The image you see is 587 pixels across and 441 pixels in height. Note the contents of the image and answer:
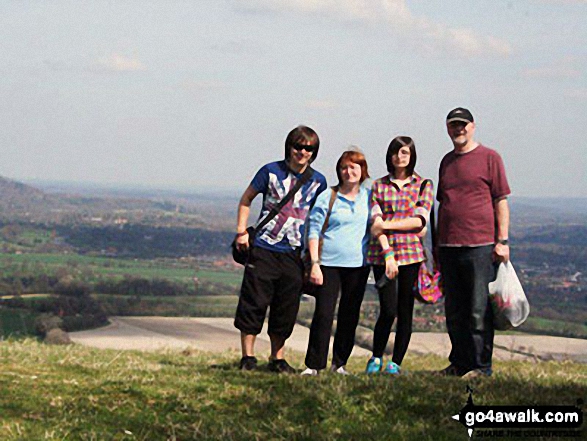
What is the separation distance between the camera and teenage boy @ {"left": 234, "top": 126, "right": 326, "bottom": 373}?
765cm

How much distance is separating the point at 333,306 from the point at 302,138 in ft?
4.89

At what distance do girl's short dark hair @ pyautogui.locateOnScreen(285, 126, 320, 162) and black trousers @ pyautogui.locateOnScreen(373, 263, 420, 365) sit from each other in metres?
1.23

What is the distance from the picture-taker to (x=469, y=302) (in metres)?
7.82

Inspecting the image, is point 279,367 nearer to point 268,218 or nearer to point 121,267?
point 268,218

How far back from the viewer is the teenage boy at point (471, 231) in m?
7.57

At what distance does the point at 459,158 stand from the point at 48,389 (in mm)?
3907

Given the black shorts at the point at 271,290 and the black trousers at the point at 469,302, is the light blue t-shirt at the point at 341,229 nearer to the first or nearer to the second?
the black shorts at the point at 271,290

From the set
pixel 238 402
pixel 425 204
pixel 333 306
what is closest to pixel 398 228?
pixel 425 204

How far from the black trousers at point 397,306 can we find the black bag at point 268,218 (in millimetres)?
984

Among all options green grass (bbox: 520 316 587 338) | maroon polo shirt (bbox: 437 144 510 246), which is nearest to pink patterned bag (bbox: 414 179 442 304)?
maroon polo shirt (bbox: 437 144 510 246)

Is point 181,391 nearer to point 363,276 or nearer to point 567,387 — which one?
point 363,276

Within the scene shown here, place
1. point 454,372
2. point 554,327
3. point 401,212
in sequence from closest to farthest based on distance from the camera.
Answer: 1. point 401,212
2. point 454,372
3. point 554,327

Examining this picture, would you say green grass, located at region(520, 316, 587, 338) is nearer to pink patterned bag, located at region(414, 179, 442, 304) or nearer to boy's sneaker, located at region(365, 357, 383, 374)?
boy's sneaker, located at region(365, 357, 383, 374)

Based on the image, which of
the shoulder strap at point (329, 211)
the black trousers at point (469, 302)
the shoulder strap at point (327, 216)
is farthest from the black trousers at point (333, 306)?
the black trousers at point (469, 302)
